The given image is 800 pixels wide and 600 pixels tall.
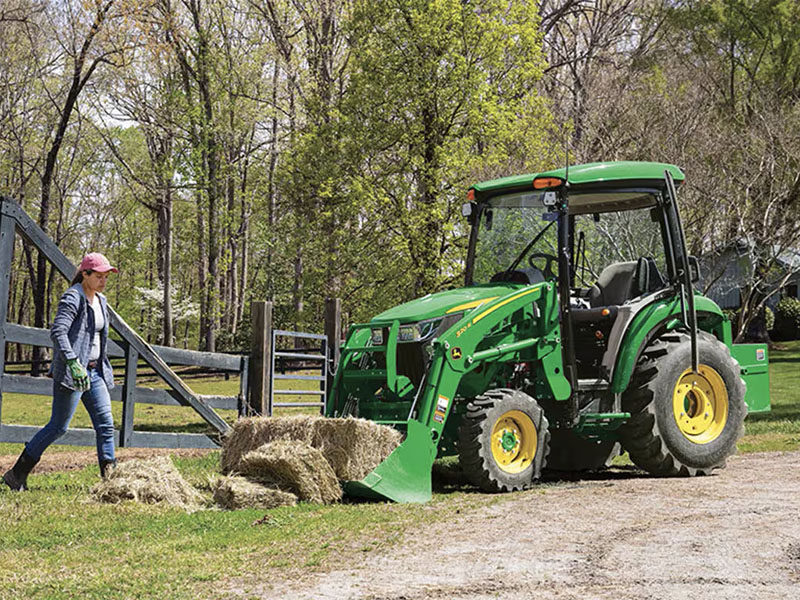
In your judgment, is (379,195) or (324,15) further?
(324,15)

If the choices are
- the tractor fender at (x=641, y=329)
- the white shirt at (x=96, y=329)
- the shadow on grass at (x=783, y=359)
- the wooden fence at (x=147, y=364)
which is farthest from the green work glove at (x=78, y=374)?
the shadow on grass at (x=783, y=359)

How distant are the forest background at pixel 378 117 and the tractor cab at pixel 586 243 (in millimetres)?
9791

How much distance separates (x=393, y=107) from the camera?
2236cm

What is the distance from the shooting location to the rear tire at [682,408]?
947 centimetres

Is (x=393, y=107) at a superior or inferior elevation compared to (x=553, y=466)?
superior

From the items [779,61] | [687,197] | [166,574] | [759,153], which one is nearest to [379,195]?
[687,197]

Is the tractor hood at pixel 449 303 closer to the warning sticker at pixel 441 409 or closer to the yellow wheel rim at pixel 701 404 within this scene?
the warning sticker at pixel 441 409

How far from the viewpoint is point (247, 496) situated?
7637 millimetres

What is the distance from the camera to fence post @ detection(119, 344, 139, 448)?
34.0ft

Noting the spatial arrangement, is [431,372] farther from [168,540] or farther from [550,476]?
[168,540]

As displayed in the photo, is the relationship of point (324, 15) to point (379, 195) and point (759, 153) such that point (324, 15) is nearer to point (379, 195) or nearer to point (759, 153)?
point (379, 195)

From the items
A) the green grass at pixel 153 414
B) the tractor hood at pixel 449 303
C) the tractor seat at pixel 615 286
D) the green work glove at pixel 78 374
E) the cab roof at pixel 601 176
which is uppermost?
the cab roof at pixel 601 176

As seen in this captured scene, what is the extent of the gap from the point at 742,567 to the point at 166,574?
3097mm

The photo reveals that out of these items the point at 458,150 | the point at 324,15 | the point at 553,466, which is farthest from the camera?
the point at 324,15
